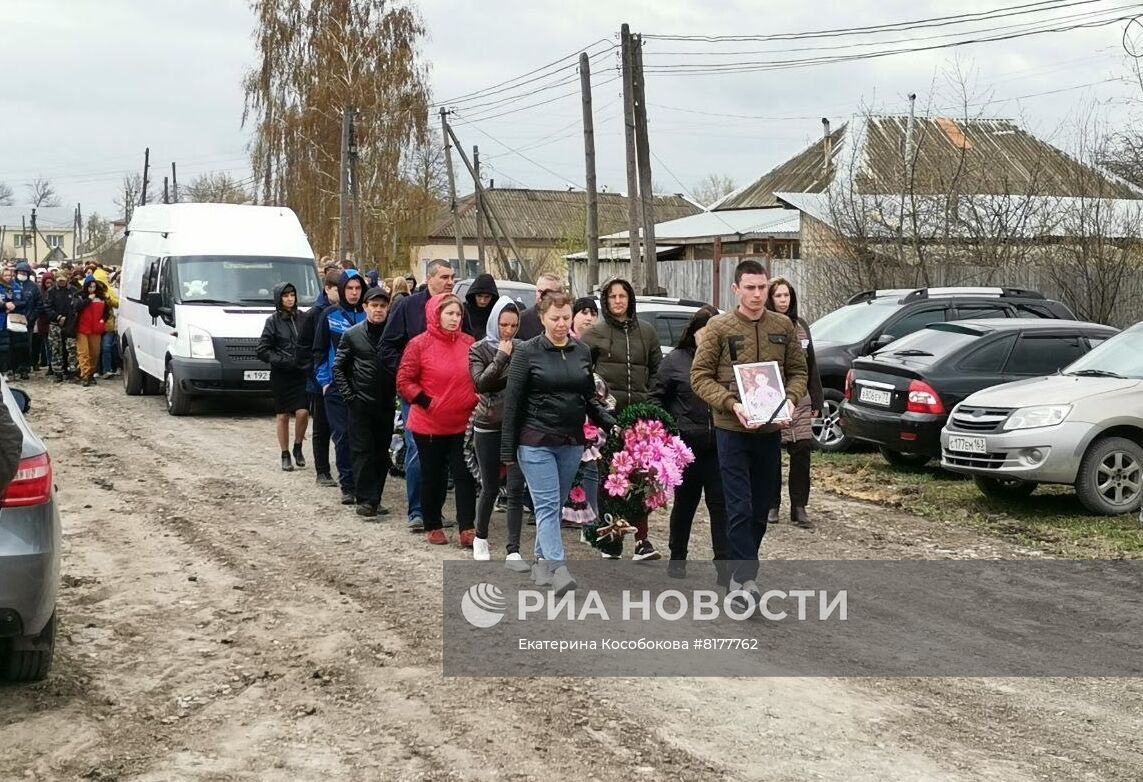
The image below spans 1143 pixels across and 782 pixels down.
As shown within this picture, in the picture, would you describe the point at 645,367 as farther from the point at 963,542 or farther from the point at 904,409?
the point at 904,409

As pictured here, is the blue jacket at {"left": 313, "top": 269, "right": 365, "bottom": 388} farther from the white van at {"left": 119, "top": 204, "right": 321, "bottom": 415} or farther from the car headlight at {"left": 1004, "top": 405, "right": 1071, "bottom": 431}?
the white van at {"left": 119, "top": 204, "right": 321, "bottom": 415}

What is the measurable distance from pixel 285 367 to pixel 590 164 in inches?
596

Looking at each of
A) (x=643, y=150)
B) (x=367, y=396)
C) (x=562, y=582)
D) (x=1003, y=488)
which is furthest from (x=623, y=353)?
(x=643, y=150)

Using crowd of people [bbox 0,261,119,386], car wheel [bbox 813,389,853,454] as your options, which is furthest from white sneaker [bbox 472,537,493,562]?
crowd of people [bbox 0,261,119,386]

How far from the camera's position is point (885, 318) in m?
15.8

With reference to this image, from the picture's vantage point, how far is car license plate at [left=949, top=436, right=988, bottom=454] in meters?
11.4

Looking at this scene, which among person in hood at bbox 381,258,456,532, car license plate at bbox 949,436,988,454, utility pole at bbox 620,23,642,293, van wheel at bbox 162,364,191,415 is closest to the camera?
person in hood at bbox 381,258,456,532

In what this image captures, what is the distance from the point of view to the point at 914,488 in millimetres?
12961

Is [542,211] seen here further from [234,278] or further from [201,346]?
[201,346]

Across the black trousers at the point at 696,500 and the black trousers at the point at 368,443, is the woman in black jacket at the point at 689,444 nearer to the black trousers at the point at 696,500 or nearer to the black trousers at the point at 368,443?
the black trousers at the point at 696,500

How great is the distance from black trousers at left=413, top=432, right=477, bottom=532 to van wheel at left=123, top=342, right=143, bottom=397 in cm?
1217

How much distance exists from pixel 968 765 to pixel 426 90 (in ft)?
143

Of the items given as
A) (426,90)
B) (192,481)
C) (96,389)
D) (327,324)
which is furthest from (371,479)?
(426,90)

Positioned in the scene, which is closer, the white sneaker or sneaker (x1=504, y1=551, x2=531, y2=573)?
sneaker (x1=504, y1=551, x2=531, y2=573)
